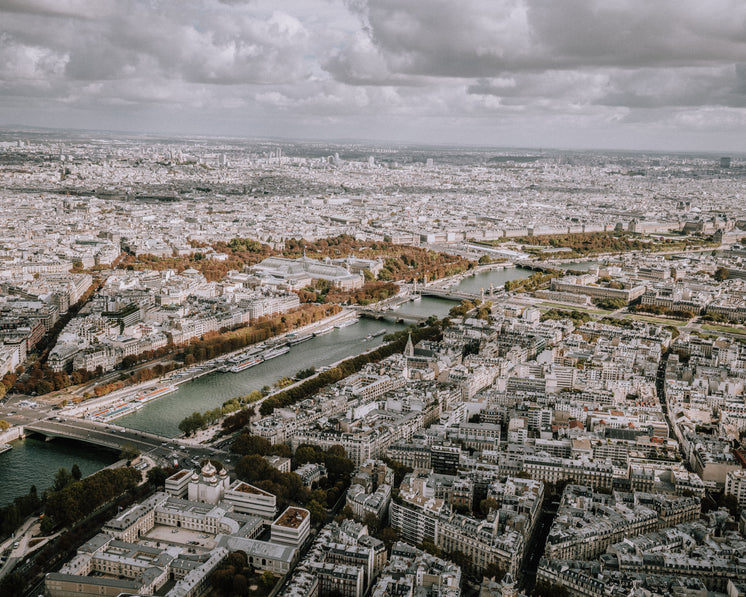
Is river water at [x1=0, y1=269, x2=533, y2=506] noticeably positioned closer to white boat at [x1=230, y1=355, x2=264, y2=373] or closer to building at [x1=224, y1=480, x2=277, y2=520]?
white boat at [x1=230, y1=355, x2=264, y2=373]

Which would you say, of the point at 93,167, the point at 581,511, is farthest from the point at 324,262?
the point at 93,167

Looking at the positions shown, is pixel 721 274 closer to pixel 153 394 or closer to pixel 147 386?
pixel 147 386

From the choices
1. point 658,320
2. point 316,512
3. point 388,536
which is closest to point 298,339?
point 316,512

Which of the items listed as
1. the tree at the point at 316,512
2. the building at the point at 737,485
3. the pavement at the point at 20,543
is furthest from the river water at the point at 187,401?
the building at the point at 737,485

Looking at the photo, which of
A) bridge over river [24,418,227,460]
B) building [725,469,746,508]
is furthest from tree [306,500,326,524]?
building [725,469,746,508]

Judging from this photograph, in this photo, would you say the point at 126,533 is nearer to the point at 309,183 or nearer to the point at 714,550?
the point at 714,550

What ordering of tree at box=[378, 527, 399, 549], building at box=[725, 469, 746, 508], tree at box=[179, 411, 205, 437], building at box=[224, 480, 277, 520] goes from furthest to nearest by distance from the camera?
tree at box=[179, 411, 205, 437], building at box=[725, 469, 746, 508], building at box=[224, 480, 277, 520], tree at box=[378, 527, 399, 549]

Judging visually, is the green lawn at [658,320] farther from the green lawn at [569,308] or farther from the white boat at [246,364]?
the white boat at [246,364]

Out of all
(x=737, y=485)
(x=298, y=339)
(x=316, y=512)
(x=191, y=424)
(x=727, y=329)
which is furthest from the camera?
(x=727, y=329)
